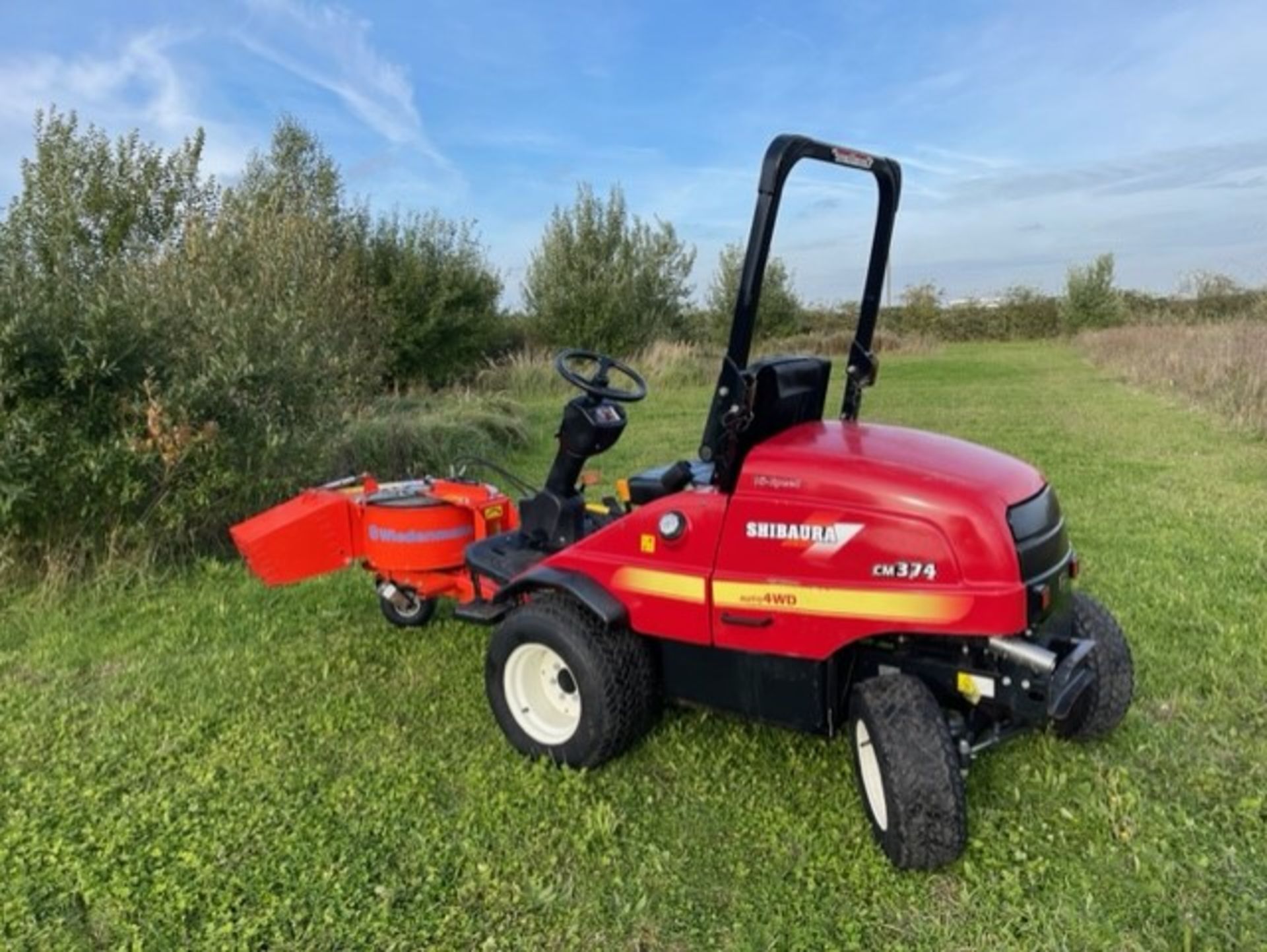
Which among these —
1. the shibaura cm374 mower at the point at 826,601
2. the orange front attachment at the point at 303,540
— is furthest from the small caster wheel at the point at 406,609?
the shibaura cm374 mower at the point at 826,601

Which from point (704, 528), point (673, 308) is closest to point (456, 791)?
point (704, 528)

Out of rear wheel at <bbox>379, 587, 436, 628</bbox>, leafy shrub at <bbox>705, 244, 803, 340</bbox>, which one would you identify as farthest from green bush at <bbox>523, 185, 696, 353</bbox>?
rear wheel at <bbox>379, 587, 436, 628</bbox>

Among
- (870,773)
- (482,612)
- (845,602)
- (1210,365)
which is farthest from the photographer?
(1210,365)

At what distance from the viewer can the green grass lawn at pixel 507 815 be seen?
2.46 metres

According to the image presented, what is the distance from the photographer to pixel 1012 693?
8.46 feet

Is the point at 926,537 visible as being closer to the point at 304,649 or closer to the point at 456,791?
the point at 456,791

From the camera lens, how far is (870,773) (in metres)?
2.76

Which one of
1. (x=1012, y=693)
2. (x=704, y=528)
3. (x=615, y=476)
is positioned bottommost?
(x=615, y=476)

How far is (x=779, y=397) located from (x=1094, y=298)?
40816 mm

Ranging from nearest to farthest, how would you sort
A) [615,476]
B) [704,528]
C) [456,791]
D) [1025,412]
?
1. [704,528]
2. [456,791]
3. [615,476]
4. [1025,412]

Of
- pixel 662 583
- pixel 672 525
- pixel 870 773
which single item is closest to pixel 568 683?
pixel 662 583

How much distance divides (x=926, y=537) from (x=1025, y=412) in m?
11.9

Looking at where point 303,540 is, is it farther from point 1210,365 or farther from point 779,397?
point 1210,365

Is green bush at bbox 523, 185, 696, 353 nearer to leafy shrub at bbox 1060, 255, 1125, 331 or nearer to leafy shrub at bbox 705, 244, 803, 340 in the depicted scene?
leafy shrub at bbox 705, 244, 803, 340
